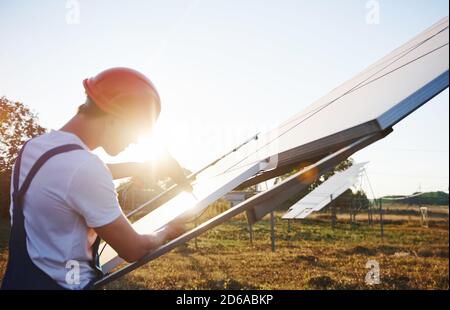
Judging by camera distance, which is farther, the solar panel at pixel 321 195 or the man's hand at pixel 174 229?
the solar panel at pixel 321 195

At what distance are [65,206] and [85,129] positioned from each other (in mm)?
337

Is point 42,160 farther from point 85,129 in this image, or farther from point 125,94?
point 125,94

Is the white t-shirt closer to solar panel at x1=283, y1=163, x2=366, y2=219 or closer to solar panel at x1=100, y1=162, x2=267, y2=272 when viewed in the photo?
solar panel at x1=100, y1=162, x2=267, y2=272

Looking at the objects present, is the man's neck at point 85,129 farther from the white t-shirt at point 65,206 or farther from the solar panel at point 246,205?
the solar panel at point 246,205

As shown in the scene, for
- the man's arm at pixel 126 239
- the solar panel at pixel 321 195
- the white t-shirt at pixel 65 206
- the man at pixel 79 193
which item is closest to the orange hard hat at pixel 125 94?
the man at pixel 79 193

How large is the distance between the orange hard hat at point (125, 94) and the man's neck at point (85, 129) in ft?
0.29

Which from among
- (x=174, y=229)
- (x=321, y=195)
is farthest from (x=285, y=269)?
(x=321, y=195)

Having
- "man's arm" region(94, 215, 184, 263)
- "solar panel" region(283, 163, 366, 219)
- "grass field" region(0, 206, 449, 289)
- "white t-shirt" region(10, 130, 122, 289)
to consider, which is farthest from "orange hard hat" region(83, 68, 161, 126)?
"solar panel" region(283, 163, 366, 219)

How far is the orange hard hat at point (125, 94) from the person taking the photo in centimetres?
145

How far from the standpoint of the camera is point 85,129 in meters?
1.48

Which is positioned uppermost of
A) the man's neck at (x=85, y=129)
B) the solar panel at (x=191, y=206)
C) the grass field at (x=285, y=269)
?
the man's neck at (x=85, y=129)

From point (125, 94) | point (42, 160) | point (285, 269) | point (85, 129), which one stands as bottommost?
point (285, 269)

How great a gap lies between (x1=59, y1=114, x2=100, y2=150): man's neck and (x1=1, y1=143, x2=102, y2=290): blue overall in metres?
→ 0.16

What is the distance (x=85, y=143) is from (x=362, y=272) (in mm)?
8141
